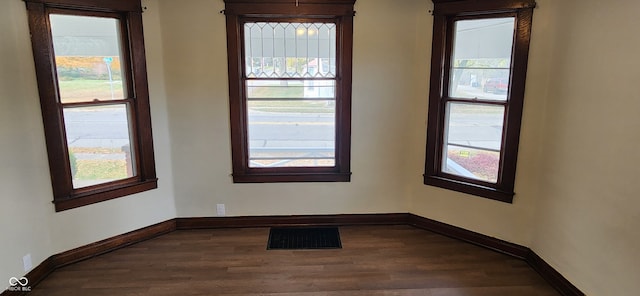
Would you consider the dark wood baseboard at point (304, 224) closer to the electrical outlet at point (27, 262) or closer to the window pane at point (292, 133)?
the electrical outlet at point (27, 262)

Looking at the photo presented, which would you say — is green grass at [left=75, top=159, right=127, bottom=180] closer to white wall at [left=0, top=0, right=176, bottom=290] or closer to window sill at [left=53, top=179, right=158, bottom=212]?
window sill at [left=53, top=179, right=158, bottom=212]

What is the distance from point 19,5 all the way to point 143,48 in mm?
884

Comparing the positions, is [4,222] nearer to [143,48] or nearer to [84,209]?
[84,209]

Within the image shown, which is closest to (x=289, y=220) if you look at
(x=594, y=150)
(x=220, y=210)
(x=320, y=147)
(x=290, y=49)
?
(x=220, y=210)

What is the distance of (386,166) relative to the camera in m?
3.95

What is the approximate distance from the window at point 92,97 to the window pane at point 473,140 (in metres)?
2.71

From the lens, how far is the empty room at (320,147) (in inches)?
107

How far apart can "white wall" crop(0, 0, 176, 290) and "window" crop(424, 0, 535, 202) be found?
2505 millimetres

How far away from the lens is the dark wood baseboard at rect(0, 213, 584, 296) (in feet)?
9.96

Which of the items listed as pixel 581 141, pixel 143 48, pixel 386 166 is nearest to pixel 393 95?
pixel 386 166

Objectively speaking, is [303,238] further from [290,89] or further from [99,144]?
[99,144]

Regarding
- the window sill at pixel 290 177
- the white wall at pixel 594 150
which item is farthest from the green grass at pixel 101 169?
the white wall at pixel 594 150

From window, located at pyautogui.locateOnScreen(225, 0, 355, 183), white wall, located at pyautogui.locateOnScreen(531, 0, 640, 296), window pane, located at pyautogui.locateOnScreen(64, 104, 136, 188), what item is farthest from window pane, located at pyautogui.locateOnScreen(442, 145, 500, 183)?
window pane, located at pyautogui.locateOnScreen(64, 104, 136, 188)

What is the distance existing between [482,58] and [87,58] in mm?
3171
